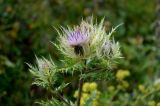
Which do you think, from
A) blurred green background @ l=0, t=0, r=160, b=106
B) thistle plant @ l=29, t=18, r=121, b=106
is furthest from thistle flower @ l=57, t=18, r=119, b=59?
blurred green background @ l=0, t=0, r=160, b=106

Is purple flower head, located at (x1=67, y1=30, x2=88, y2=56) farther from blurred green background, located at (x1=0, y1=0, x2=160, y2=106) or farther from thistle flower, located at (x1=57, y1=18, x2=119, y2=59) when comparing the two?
blurred green background, located at (x1=0, y1=0, x2=160, y2=106)

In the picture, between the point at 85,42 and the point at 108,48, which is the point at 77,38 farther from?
the point at 108,48

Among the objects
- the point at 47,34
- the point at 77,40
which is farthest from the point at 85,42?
the point at 47,34

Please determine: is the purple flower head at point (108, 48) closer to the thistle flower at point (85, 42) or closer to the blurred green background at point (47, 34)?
the thistle flower at point (85, 42)

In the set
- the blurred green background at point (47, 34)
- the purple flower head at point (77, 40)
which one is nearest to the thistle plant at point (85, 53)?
the purple flower head at point (77, 40)

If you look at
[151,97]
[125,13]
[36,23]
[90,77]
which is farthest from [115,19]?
[90,77]

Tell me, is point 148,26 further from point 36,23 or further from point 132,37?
point 36,23
